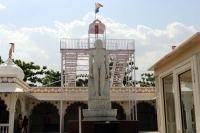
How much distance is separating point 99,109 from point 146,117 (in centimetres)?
1054

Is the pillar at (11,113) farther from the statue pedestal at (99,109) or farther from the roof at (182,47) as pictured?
the roof at (182,47)

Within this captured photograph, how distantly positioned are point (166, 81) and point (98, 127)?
2182 mm

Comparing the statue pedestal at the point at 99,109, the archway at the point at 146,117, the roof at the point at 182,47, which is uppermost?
the roof at the point at 182,47

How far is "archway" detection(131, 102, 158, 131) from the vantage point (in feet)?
55.5

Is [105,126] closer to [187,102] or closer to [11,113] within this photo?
[187,102]

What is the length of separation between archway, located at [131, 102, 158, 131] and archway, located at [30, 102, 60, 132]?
5.61 meters

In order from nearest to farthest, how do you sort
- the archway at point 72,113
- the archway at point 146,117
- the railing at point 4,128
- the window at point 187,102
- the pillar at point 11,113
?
the window at point 187,102 < the pillar at point 11,113 < the railing at point 4,128 < the archway at point 72,113 < the archway at point 146,117

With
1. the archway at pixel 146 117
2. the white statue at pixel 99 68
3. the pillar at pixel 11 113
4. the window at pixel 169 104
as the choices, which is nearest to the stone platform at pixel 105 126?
the window at pixel 169 104

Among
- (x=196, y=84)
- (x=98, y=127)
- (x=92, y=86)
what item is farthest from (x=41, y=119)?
(x=196, y=84)

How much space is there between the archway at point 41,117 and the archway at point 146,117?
5.61 metres

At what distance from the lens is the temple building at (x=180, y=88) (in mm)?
3738

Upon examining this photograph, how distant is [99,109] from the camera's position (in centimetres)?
739

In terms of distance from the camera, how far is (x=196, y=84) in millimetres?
3703

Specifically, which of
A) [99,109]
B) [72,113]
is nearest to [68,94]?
[72,113]
